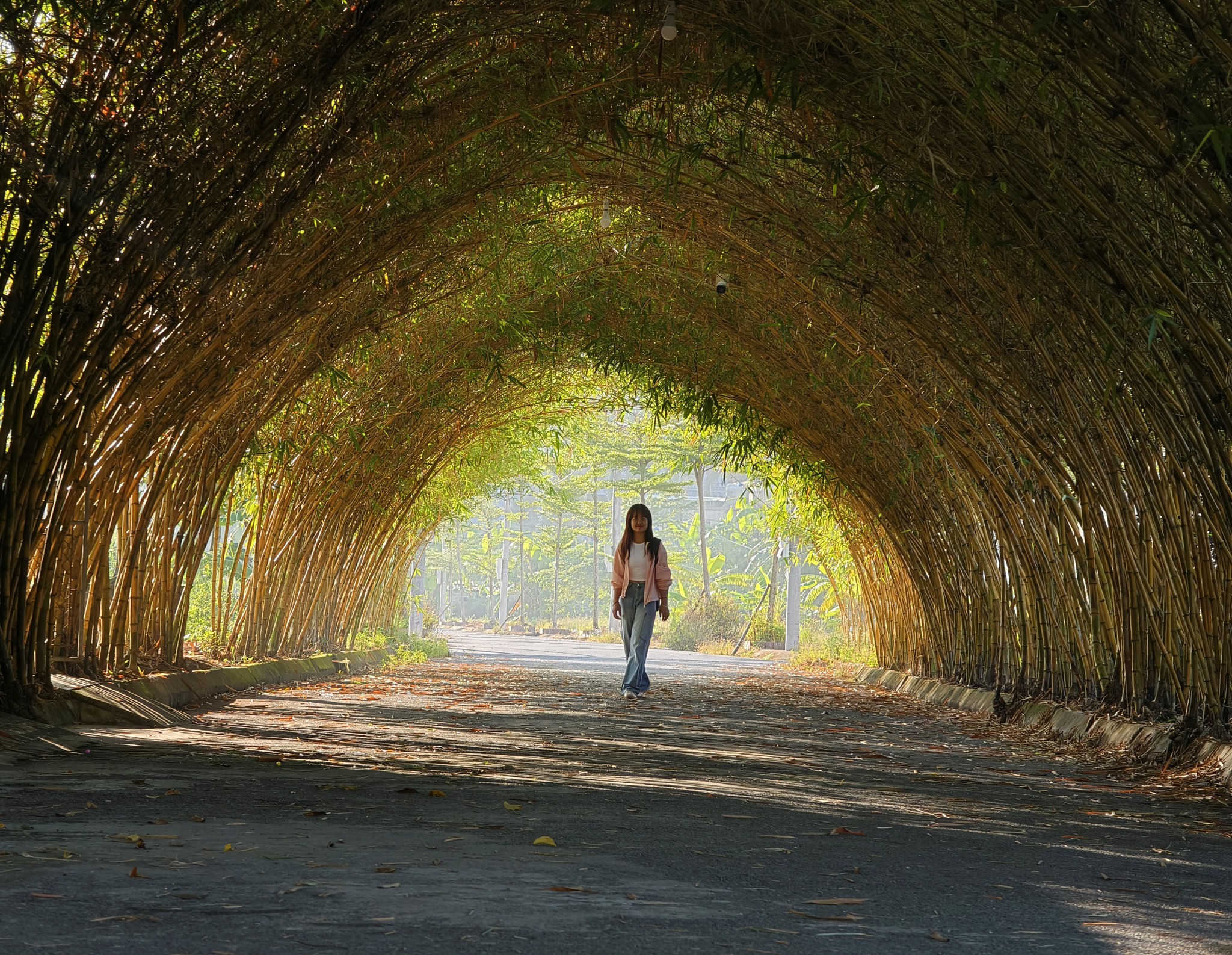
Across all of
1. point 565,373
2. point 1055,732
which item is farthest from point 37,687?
point 565,373

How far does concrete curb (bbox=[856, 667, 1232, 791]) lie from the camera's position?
4098 millimetres

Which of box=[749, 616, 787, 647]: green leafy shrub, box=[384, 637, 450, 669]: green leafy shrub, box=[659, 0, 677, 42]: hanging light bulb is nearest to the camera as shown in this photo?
box=[659, 0, 677, 42]: hanging light bulb

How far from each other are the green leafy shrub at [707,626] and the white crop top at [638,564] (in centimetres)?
1306

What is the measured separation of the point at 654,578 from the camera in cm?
739

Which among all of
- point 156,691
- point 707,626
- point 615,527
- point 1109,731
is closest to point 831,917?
point 1109,731

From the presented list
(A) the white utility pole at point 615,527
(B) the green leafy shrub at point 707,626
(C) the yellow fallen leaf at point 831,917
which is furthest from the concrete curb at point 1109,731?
(A) the white utility pole at point 615,527

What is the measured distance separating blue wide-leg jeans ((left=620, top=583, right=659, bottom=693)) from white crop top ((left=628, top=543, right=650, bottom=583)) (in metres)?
0.06

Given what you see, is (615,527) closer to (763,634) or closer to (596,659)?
(763,634)

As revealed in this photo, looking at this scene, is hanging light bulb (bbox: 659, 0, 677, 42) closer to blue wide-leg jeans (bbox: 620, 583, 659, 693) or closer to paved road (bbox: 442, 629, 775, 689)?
blue wide-leg jeans (bbox: 620, 583, 659, 693)

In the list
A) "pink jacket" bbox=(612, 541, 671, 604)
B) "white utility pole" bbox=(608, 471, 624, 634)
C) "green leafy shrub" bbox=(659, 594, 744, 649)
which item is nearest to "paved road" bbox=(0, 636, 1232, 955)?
"pink jacket" bbox=(612, 541, 671, 604)

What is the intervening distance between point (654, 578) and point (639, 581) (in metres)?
0.10

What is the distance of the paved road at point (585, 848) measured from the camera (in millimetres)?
1799

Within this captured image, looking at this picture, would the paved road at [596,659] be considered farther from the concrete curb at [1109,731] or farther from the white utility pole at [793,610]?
the concrete curb at [1109,731]

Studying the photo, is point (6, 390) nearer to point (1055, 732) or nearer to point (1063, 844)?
point (1063, 844)
